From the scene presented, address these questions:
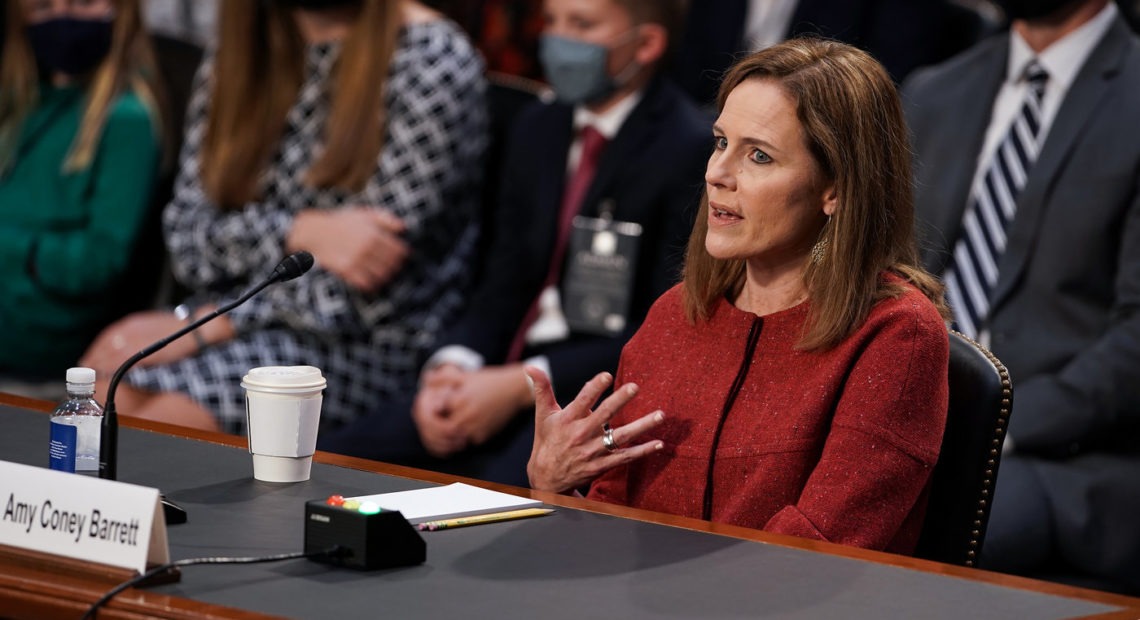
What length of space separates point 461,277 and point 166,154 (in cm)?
96

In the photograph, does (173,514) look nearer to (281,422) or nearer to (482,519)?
(281,422)

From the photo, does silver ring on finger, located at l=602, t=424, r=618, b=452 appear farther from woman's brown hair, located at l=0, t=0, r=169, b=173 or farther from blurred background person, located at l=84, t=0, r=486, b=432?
woman's brown hair, located at l=0, t=0, r=169, b=173

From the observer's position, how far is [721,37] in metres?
4.15

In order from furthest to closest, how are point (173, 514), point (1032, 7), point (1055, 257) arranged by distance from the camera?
point (1032, 7), point (1055, 257), point (173, 514)

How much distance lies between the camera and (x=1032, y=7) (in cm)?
324

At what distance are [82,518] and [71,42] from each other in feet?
9.63

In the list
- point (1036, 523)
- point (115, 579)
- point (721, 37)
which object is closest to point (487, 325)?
point (721, 37)

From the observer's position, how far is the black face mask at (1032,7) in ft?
10.6

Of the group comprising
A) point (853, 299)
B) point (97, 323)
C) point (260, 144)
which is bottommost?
point (97, 323)

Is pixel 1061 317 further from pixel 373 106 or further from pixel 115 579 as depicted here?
pixel 115 579

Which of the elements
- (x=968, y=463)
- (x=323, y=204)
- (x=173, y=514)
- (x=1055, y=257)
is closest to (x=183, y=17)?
(x=323, y=204)

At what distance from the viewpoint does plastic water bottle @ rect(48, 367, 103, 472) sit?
1.93 metres

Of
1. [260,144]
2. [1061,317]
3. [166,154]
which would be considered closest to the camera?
[1061,317]

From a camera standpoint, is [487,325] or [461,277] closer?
[487,325]
